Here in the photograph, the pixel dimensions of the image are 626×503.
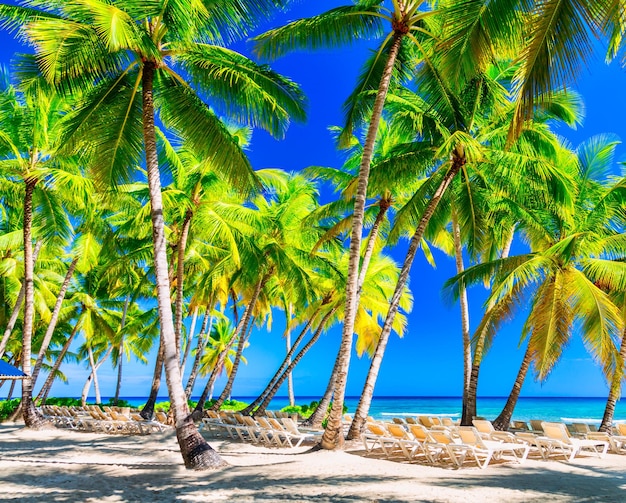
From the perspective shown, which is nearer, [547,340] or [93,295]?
[547,340]

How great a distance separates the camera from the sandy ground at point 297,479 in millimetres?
7129

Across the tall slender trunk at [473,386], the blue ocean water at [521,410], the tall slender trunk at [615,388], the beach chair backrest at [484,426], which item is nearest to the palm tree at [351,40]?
the beach chair backrest at [484,426]

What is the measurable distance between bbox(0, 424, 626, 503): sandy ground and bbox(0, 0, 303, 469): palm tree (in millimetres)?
1227

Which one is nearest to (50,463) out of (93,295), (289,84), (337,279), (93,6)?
(93,6)

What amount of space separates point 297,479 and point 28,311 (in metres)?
11.3

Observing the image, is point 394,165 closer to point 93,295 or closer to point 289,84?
point 289,84

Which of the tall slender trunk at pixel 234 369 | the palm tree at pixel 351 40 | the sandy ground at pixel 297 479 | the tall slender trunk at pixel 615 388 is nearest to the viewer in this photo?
the sandy ground at pixel 297 479

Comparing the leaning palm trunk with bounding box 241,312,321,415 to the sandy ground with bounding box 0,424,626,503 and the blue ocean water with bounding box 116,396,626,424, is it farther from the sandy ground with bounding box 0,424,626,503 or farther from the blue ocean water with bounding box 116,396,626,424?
the blue ocean water with bounding box 116,396,626,424

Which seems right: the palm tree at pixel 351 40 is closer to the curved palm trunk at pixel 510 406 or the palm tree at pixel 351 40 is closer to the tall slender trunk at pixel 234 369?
the curved palm trunk at pixel 510 406

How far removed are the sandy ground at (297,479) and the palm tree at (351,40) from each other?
151 centimetres

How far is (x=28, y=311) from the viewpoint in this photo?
16094 mm

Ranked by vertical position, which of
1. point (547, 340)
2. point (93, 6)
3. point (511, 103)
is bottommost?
point (547, 340)

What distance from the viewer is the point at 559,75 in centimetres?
623

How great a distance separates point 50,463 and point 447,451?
7235mm
